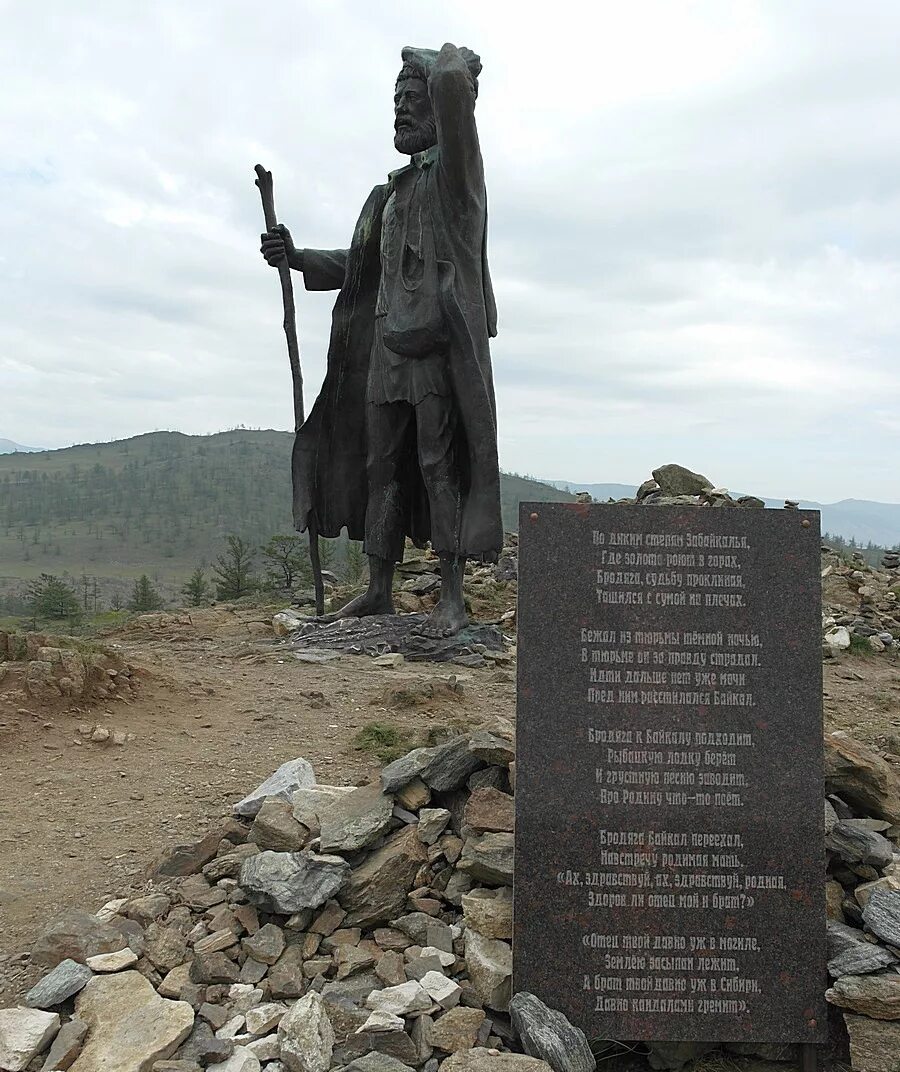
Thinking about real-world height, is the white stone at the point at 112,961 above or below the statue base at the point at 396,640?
below

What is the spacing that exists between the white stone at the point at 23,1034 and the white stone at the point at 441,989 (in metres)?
1.01

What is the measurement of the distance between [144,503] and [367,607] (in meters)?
55.5

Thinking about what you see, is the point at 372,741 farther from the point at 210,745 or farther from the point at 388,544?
the point at 388,544

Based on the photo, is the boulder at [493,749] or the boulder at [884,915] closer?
the boulder at [884,915]

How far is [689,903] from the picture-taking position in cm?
272

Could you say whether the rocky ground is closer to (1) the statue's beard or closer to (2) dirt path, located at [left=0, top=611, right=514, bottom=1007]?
(2) dirt path, located at [left=0, top=611, right=514, bottom=1007]

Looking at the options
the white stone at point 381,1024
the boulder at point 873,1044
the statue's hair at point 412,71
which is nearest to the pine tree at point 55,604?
the statue's hair at point 412,71

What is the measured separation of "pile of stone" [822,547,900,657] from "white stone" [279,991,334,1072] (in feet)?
19.7

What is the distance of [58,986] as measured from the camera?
2609 millimetres

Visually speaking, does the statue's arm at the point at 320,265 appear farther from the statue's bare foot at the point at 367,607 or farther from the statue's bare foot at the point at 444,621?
the statue's bare foot at the point at 444,621

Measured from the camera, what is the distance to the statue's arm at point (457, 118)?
5746 mm

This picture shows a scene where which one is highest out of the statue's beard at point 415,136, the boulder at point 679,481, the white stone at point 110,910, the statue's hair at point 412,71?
the statue's hair at point 412,71

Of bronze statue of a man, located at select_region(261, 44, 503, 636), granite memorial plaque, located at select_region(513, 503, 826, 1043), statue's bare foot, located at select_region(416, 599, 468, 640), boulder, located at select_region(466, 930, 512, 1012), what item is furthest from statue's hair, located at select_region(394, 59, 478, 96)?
boulder, located at select_region(466, 930, 512, 1012)

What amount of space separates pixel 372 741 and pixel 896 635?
20.7ft
